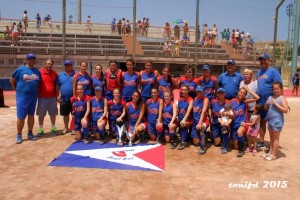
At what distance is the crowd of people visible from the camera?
5.77m

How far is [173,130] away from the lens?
6.01m

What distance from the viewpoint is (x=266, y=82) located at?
18.7 ft

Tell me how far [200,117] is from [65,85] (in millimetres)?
3072

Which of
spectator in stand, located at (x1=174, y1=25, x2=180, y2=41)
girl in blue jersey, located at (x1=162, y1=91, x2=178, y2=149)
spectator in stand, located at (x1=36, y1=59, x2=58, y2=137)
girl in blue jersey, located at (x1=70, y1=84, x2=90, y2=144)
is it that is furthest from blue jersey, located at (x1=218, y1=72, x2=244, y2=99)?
spectator in stand, located at (x1=174, y1=25, x2=180, y2=41)

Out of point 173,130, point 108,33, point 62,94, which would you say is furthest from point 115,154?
point 108,33

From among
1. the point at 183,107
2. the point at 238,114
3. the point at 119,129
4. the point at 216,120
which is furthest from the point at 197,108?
the point at 119,129

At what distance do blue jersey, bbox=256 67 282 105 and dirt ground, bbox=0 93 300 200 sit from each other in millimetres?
1175

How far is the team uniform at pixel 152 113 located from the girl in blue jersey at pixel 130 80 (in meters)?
0.47

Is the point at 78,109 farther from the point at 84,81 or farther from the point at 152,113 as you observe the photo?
the point at 152,113

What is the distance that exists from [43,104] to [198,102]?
3438 millimetres

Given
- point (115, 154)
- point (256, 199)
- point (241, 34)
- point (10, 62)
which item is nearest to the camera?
point (256, 199)

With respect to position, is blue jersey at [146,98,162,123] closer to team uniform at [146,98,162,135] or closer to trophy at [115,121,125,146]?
team uniform at [146,98,162,135]

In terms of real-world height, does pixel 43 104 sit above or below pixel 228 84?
below

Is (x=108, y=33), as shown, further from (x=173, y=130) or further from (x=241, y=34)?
(x=173, y=130)
